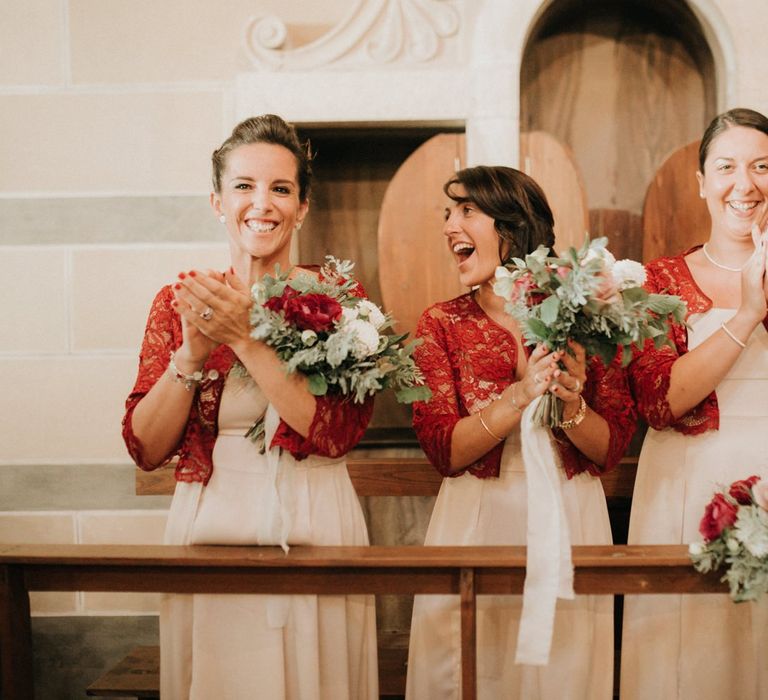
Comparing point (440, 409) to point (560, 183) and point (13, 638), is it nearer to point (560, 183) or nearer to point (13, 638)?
point (13, 638)

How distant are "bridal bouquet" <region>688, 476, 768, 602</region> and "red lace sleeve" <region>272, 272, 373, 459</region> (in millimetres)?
873

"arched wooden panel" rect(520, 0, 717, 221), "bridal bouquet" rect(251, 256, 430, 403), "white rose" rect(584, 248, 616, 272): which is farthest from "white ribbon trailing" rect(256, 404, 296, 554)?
"arched wooden panel" rect(520, 0, 717, 221)

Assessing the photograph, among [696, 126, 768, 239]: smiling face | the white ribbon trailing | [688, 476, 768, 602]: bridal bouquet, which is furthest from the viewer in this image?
[696, 126, 768, 239]: smiling face

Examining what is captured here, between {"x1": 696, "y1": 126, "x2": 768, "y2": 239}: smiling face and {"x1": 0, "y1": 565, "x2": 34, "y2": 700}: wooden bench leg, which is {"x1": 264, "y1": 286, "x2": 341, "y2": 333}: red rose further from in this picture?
{"x1": 696, "y1": 126, "x2": 768, "y2": 239}: smiling face

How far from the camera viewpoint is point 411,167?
328cm

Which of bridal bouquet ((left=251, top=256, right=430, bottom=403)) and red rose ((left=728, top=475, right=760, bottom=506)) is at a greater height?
bridal bouquet ((left=251, top=256, right=430, bottom=403))

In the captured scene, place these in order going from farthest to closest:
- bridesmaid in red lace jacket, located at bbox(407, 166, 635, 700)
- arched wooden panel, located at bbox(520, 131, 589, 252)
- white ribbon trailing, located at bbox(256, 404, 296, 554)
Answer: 1. arched wooden panel, located at bbox(520, 131, 589, 252)
2. bridesmaid in red lace jacket, located at bbox(407, 166, 635, 700)
3. white ribbon trailing, located at bbox(256, 404, 296, 554)

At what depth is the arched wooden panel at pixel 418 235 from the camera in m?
3.29

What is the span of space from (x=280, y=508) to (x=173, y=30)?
7.43ft

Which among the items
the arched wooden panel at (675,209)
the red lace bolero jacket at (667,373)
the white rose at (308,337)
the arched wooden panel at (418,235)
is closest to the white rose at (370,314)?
the white rose at (308,337)

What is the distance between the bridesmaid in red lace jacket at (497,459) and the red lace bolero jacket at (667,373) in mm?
55

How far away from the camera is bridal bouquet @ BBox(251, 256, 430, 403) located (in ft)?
6.40

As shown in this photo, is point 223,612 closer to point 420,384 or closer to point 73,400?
point 420,384

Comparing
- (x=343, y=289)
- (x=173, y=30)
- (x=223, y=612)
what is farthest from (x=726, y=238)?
(x=173, y=30)
